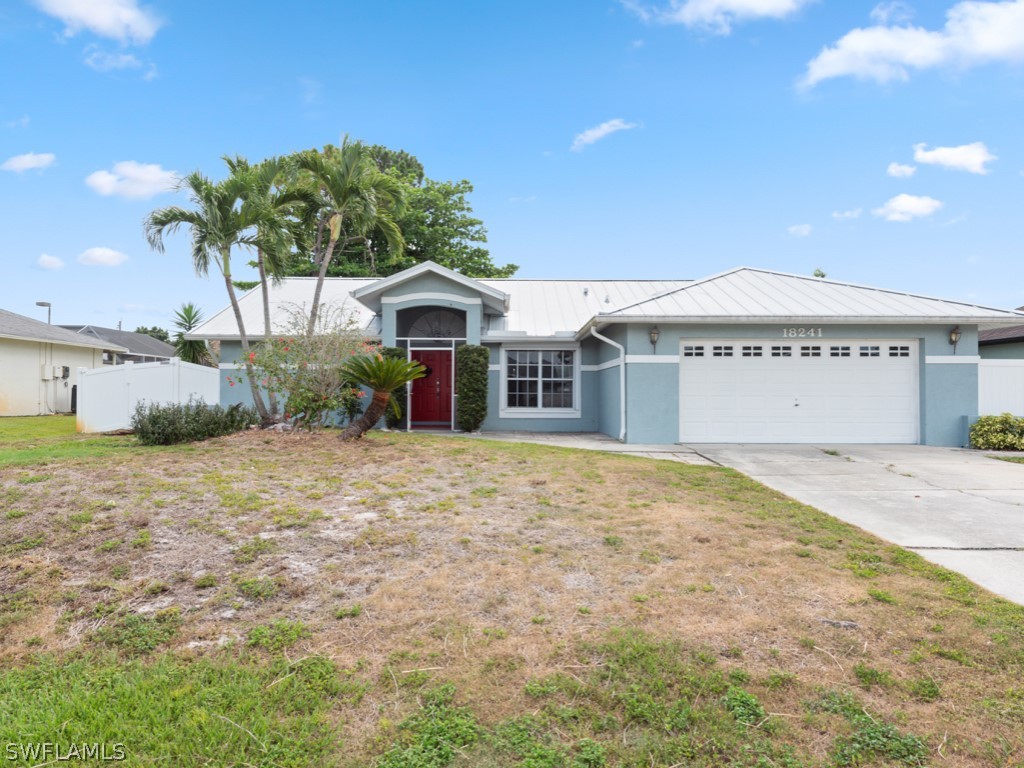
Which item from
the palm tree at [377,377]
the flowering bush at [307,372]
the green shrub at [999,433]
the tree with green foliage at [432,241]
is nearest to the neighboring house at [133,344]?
the tree with green foliage at [432,241]

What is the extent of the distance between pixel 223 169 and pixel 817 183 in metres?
14.9

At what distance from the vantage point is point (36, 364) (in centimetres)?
2023

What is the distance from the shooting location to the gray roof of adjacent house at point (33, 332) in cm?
1897

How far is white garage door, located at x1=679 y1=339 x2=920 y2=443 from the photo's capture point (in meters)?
12.3

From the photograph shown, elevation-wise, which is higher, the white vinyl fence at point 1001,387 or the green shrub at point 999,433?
the white vinyl fence at point 1001,387

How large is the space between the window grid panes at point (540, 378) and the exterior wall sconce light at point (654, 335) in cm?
348

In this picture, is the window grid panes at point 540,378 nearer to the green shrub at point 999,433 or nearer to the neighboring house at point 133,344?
the green shrub at point 999,433

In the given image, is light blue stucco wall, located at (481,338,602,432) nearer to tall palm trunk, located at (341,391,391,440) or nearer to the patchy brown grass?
tall palm trunk, located at (341,391,391,440)

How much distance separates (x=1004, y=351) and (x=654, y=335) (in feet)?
44.1

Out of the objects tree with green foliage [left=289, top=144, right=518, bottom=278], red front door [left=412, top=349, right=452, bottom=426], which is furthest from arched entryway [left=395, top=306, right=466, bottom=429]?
tree with green foliage [left=289, top=144, right=518, bottom=278]

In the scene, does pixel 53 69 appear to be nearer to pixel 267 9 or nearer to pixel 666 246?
pixel 267 9

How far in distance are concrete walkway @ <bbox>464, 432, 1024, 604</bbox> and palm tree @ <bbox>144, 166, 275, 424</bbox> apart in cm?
777

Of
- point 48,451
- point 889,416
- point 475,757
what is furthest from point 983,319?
point 48,451

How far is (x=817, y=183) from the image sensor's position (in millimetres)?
14625
